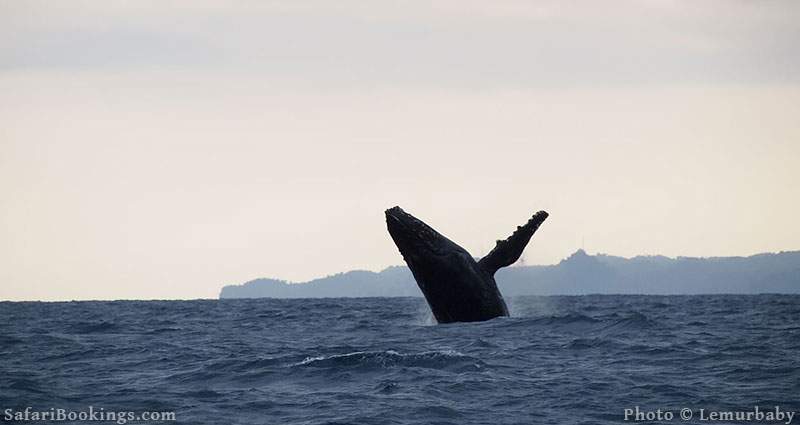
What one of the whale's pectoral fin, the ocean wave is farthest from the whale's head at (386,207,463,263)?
the ocean wave

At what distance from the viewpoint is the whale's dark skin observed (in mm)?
21750

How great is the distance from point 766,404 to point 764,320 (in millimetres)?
20975

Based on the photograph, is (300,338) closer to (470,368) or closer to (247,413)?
(470,368)

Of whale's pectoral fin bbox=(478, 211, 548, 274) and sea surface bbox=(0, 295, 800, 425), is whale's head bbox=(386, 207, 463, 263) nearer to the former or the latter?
whale's pectoral fin bbox=(478, 211, 548, 274)

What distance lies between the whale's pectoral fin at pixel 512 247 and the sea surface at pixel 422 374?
55.4 inches

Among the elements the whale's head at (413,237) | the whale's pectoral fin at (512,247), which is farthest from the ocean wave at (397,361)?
the whale's pectoral fin at (512,247)

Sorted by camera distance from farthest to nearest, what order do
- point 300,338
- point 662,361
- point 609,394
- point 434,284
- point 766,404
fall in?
point 300,338, point 434,284, point 662,361, point 609,394, point 766,404

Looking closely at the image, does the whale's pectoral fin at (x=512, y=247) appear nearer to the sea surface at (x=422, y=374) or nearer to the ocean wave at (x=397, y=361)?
the sea surface at (x=422, y=374)

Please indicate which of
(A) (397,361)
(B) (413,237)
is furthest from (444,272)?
(A) (397,361)

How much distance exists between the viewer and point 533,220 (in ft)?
74.5

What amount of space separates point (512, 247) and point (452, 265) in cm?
156

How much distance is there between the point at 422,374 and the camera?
16.3 meters

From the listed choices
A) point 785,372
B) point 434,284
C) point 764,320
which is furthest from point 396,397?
point 764,320

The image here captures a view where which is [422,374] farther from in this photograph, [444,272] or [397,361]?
[444,272]
